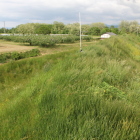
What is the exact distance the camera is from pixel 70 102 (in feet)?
9.04

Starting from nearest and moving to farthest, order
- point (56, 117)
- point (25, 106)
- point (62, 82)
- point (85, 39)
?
point (56, 117), point (25, 106), point (62, 82), point (85, 39)

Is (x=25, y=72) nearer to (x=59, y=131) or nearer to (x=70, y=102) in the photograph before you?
(x=70, y=102)

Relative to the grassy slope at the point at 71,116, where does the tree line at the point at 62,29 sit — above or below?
above

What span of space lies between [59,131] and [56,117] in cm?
30

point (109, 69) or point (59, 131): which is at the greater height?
point (109, 69)

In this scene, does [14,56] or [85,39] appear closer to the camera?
[14,56]

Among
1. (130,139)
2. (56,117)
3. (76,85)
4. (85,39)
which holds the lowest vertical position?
(130,139)

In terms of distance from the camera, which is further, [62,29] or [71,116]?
[62,29]

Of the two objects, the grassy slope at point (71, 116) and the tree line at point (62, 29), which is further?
the tree line at point (62, 29)

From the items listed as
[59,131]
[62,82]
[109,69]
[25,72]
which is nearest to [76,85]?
[62,82]

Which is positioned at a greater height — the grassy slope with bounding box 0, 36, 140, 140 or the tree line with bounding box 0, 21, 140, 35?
the tree line with bounding box 0, 21, 140, 35

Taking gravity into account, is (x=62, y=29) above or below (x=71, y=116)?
above

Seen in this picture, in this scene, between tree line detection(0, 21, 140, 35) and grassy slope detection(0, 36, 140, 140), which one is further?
tree line detection(0, 21, 140, 35)

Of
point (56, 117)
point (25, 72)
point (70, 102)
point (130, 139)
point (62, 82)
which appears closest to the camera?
point (130, 139)
